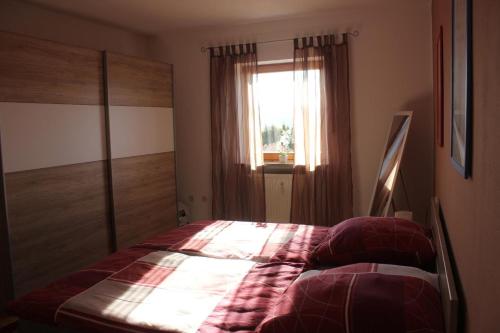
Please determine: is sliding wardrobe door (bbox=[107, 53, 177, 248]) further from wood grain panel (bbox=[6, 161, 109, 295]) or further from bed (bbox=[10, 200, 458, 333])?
bed (bbox=[10, 200, 458, 333])

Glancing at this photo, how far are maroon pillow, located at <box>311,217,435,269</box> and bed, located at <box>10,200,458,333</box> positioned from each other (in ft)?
0.27

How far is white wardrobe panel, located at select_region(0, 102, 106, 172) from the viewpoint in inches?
114

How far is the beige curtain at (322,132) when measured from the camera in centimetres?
411

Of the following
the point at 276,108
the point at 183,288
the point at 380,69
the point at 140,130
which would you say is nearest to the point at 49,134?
the point at 140,130

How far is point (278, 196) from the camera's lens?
456 centimetres

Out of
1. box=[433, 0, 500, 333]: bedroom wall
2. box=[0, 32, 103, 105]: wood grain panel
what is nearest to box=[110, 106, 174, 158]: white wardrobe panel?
box=[0, 32, 103, 105]: wood grain panel

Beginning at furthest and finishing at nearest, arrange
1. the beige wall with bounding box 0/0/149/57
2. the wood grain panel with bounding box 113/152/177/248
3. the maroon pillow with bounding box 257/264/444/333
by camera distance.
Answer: the wood grain panel with bounding box 113/152/177/248 < the beige wall with bounding box 0/0/149/57 < the maroon pillow with bounding box 257/264/444/333

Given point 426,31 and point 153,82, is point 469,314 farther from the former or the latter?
point 153,82

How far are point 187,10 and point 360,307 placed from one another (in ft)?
11.2

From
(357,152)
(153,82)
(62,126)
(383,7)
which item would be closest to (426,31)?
(383,7)

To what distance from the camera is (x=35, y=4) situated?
11.8 feet

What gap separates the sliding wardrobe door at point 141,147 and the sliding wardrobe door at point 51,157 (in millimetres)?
152

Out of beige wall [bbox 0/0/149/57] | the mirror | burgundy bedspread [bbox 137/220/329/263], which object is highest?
beige wall [bbox 0/0/149/57]

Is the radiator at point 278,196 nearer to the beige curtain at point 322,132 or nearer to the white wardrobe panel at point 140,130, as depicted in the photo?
the beige curtain at point 322,132
